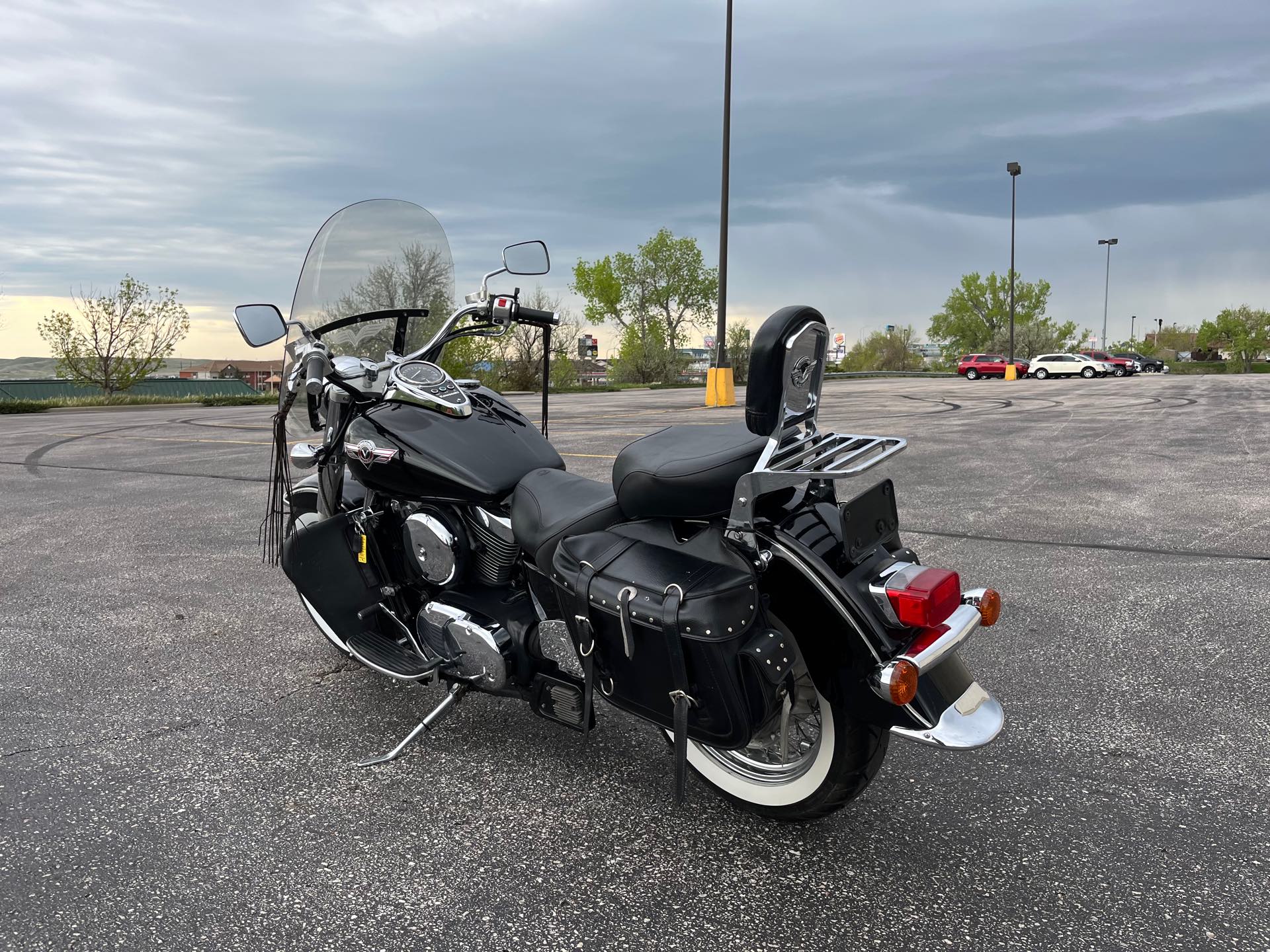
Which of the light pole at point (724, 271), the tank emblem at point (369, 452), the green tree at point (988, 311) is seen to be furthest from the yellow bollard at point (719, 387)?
the green tree at point (988, 311)

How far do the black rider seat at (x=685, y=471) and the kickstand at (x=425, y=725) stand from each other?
37.7 inches

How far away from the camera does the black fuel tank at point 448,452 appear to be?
2.92 meters

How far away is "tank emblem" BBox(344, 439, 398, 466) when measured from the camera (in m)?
3.00

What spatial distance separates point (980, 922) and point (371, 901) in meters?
1.48

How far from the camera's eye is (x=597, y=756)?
10.1ft

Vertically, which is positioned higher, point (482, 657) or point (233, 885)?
point (482, 657)

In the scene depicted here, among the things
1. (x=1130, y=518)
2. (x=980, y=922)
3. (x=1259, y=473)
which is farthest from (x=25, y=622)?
(x=1259, y=473)

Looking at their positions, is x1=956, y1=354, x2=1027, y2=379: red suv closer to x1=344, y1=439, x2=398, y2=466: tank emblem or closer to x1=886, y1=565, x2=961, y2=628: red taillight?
x1=344, y1=439, x2=398, y2=466: tank emblem

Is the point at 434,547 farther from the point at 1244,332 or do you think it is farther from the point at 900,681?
the point at 1244,332

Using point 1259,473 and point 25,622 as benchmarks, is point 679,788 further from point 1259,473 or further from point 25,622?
point 1259,473

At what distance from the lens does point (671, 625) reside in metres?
2.24

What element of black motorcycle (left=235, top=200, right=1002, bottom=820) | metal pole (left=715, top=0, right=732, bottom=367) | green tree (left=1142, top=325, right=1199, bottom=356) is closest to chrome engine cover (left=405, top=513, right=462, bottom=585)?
black motorcycle (left=235, top=200, right=1002, bottom=820)

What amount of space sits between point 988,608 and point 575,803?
1.31m

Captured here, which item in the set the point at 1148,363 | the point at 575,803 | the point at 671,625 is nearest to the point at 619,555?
the point at 671,625
